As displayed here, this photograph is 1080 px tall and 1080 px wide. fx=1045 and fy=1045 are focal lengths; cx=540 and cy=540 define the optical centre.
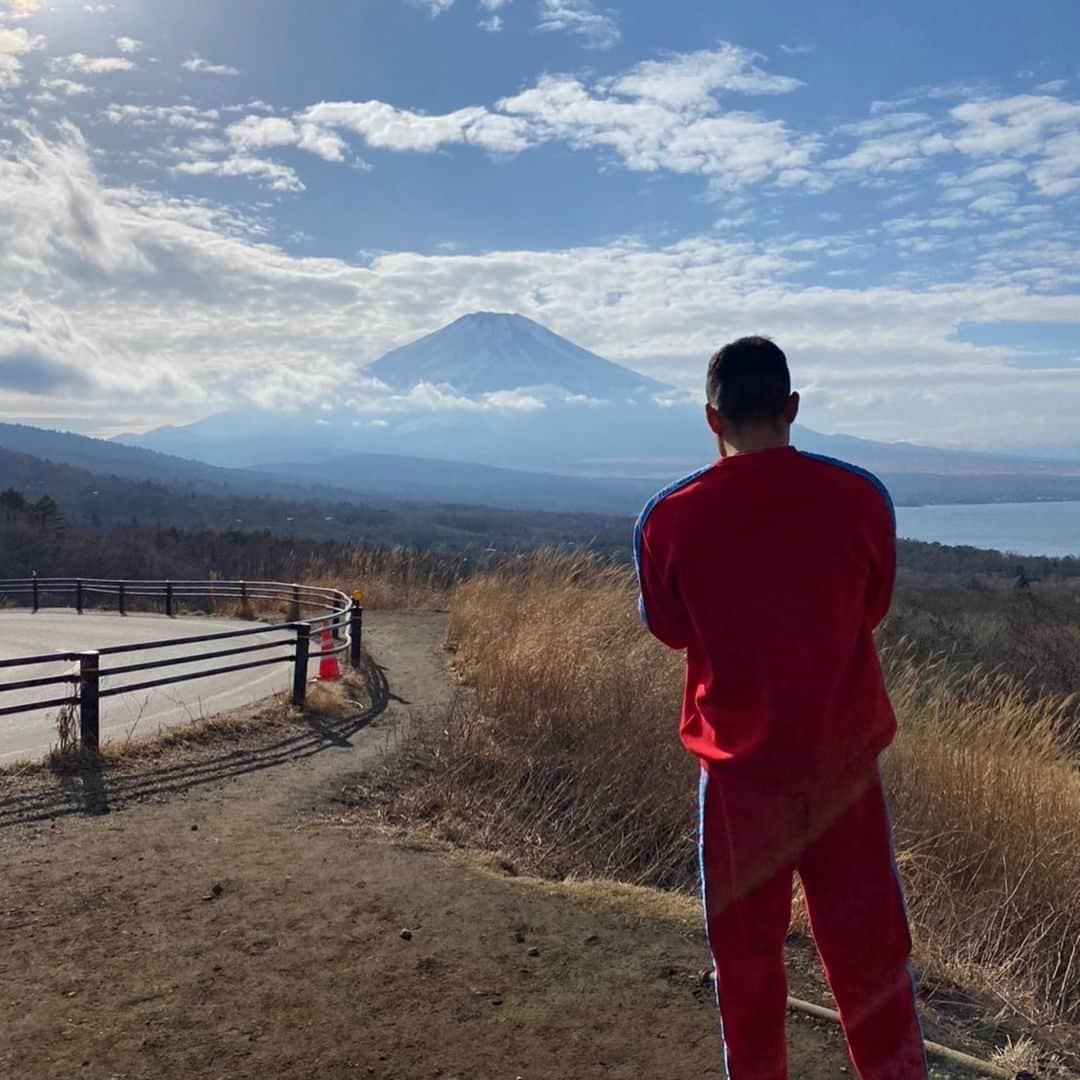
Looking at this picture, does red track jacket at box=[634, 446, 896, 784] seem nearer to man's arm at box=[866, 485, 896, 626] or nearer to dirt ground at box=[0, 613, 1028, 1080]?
man's arm at box=[866, 485, 896, 626]

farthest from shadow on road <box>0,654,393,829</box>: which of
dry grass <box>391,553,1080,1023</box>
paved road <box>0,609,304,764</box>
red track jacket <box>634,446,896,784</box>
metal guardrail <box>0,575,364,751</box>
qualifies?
red track jacket <box>634,446,896,784</box>

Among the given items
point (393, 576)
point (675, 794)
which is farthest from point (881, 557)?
point (393, 576)

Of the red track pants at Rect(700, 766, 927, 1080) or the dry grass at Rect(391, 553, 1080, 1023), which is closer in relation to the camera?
the red track pants at Rect(700, 766, 927, 1080)

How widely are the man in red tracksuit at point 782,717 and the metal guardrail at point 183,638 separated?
624cm

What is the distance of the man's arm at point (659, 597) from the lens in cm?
281

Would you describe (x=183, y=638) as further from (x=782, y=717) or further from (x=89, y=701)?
(x=782, y=717)

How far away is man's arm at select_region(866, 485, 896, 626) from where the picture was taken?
271 centimetres

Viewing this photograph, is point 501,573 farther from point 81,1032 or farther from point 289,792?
point 81,1032

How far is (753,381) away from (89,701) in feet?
23.8

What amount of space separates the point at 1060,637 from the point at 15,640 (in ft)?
59.7

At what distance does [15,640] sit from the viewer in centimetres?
1947

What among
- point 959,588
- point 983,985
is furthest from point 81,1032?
point 959,588

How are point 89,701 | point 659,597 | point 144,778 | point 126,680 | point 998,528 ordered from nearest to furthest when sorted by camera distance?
point 659,597 < point 144,778 < point 89,701 < point 126,680 < point 998,528

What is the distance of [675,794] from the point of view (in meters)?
6.95
